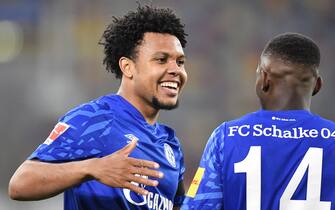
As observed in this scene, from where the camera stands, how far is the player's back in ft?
10.6

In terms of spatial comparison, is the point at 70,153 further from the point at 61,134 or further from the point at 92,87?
the point at 92,87

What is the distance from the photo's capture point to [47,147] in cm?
366

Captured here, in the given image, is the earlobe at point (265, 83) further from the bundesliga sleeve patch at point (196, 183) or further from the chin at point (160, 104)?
the chin at point (160, 104)

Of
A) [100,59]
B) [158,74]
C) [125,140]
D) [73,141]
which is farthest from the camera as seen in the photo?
[100,59]

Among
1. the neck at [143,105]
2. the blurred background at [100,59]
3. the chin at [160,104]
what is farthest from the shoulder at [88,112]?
the blurred background at [100,59]

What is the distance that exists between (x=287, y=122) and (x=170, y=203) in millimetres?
1150

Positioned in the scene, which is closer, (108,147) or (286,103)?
(286,103)

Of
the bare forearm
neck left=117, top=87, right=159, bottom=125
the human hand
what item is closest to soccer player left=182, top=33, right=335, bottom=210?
the human hand

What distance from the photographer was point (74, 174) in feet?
11.3

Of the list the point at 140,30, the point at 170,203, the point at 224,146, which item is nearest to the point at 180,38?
the point at 140,30

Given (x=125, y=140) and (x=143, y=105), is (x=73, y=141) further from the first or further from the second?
(x=143, y=105)

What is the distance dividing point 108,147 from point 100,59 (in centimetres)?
927

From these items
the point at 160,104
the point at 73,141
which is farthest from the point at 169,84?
the point at 73,141

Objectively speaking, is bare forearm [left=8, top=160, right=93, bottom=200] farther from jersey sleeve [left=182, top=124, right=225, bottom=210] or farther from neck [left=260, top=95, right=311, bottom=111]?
neck [left=260, top=95, right=311, bottom=111]
